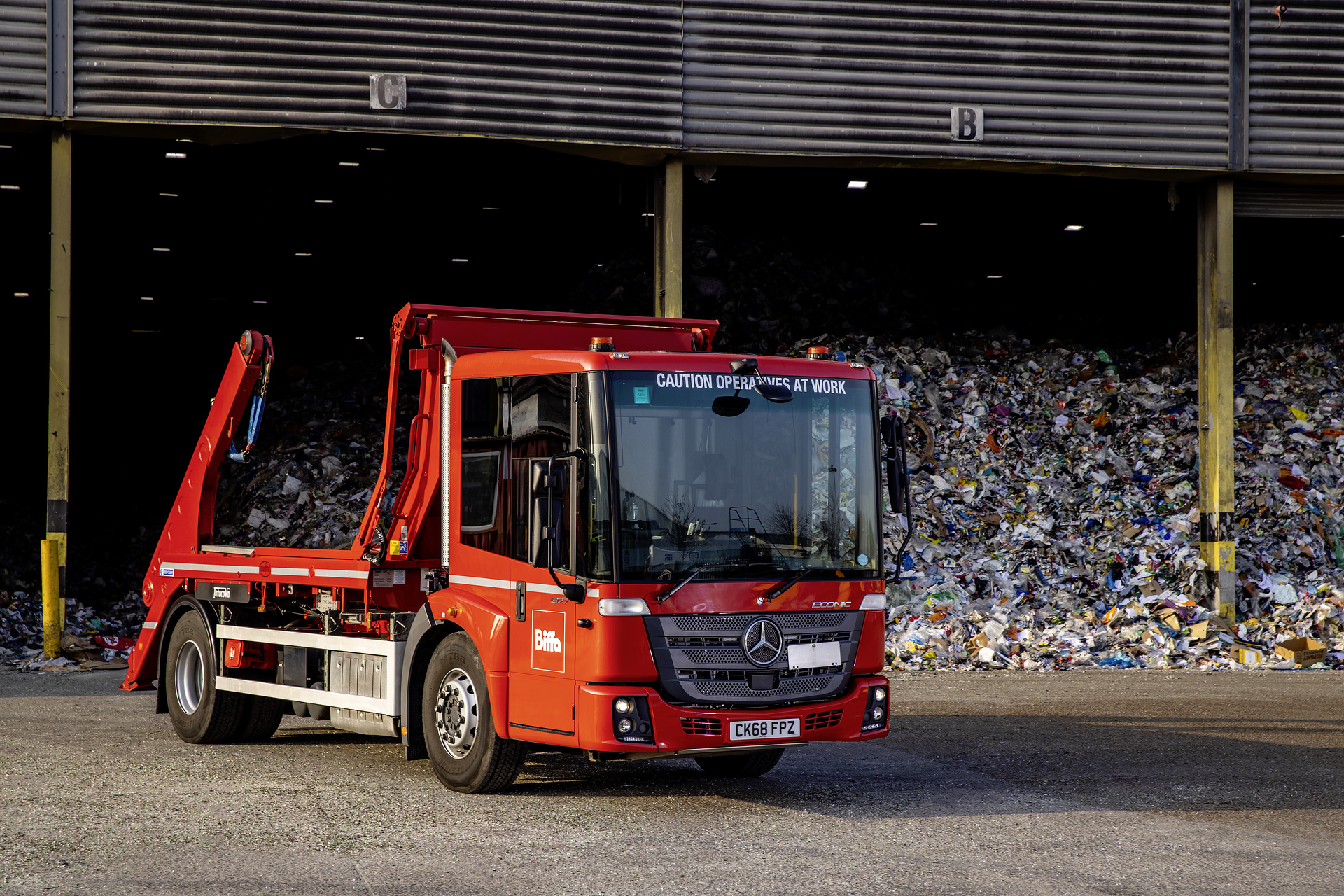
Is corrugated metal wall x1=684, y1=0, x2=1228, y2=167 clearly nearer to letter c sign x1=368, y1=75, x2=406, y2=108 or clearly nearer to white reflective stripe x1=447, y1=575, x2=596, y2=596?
letter c sign x1=368, y1=75, x2=406, y2=108

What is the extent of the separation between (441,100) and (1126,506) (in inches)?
399

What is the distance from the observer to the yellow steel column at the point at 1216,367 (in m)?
17.9

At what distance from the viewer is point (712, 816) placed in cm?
775

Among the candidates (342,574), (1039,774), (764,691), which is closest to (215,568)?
(342,574)

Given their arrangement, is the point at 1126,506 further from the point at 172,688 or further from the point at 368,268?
the point at 368,268

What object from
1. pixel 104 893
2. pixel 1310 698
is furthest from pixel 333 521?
pixel 104 893

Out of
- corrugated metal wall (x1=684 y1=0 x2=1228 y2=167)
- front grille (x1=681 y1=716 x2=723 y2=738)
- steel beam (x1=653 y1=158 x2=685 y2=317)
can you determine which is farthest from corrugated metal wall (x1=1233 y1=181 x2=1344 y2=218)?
front grille (x1=681 y1=716 x2=723 y2=738)

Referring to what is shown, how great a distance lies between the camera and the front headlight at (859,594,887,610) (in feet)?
26.3

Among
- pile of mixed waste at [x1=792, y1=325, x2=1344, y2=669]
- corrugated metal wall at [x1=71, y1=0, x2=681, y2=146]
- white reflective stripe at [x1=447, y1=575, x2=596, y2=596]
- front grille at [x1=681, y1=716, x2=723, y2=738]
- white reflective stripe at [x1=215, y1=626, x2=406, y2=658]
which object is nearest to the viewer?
front grille at [x1=681, y1=716, x2=723, y2=738]

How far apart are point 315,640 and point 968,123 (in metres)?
11.3

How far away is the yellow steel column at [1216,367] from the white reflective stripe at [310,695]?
40.0ft

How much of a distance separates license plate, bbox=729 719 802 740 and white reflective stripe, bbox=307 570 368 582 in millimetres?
2794

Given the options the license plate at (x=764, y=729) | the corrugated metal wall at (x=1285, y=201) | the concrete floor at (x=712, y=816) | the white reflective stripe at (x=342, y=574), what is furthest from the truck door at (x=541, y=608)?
the corrugated metal wall at (x=1285, y=201)

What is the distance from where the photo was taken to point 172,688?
1086cm
